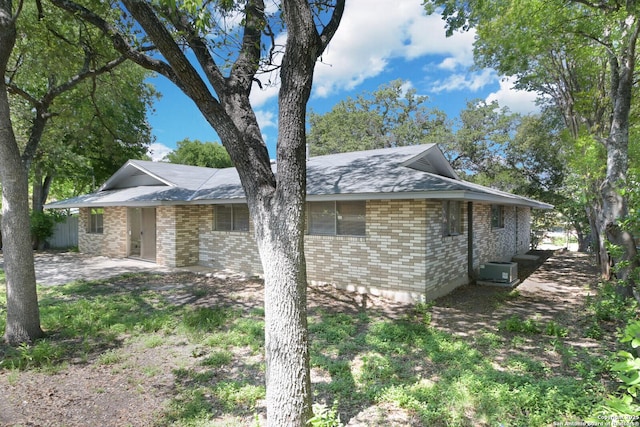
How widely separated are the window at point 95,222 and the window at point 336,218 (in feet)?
38.1

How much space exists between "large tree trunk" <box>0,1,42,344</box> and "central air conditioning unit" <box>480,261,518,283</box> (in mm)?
10517

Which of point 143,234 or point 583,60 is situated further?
point 143,234

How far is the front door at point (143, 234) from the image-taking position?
14.0 metres

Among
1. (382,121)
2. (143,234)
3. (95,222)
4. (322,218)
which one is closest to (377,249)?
(322,218)

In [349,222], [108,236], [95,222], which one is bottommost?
[108,236]

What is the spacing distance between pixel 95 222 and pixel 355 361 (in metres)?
A: 16.0

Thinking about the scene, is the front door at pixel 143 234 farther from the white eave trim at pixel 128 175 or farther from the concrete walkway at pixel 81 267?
the white eave trim at pixel 128 175

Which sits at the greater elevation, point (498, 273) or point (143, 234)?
point (143, 234)

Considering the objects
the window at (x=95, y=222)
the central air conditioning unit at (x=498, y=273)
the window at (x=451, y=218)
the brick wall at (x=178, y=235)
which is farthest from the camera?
the window at (x=95, y=222)

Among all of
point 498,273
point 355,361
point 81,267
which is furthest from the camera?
point 81,267

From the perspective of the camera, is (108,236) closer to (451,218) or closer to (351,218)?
(351,218)

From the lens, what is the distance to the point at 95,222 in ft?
52.8

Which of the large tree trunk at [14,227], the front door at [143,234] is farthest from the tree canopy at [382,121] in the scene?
the large tree trunk at [14,227]

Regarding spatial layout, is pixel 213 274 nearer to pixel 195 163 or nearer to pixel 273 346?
pixel 273 346
